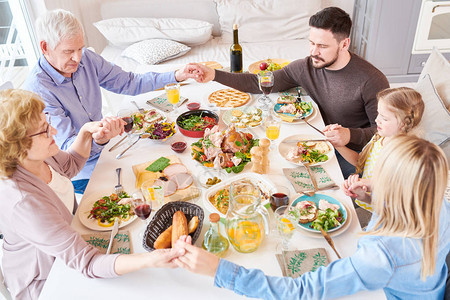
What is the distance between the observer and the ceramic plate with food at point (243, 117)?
194 centimetres

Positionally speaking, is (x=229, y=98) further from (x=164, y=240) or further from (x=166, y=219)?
(x=164, y=240)

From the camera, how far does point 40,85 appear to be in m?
1.86

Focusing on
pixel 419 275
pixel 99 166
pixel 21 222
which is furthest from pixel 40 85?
pixel 419 275

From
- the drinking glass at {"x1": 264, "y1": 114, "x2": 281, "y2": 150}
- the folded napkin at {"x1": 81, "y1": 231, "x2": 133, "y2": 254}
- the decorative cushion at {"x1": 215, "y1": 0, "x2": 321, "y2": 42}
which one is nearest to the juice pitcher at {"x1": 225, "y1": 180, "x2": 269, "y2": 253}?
the folded napkin at {"x1": 81, "y1": 231, "x2": 133, "y2": 254}

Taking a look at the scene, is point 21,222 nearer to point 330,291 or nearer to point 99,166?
point 99,166

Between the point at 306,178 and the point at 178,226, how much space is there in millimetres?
611

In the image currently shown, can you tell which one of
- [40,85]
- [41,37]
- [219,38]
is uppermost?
[41,37]

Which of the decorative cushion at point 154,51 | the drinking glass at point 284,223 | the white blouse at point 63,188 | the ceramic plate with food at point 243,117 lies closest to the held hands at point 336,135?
the ceramic plate with food at point 243,117

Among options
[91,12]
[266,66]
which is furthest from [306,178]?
[91,12]

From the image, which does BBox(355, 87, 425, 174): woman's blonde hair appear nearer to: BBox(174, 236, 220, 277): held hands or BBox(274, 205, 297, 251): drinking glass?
BBox(274, 205, 297, 251): drinking glass

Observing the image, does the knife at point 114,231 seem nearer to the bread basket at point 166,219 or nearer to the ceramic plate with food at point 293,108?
the bread basket at point 166,219

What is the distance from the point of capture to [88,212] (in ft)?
4.64

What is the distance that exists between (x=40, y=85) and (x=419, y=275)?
1.83 metres

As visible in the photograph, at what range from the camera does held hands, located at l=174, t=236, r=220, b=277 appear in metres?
1.08
